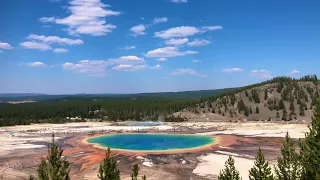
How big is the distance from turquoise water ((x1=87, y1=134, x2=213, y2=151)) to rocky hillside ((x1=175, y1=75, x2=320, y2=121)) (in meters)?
37.9

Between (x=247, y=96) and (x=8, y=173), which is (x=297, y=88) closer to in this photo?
(x=247, y=96)

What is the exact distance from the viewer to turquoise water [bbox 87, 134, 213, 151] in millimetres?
52125

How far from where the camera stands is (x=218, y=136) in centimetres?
6153

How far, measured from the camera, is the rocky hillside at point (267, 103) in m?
97.6

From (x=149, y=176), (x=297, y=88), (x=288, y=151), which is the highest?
(x=297, y=88)

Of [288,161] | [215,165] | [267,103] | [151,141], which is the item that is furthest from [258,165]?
[267,103]

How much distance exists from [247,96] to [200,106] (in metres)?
16.5

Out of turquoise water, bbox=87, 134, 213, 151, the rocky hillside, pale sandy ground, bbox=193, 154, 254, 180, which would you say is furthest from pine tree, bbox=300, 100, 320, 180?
the rocky hillside

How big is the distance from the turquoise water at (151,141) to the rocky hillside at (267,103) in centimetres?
3791

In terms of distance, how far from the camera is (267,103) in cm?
10481

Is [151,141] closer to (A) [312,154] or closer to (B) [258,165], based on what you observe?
(B) [258,165]

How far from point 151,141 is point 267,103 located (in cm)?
5851

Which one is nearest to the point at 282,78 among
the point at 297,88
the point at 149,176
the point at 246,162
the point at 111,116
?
the point at 297,88

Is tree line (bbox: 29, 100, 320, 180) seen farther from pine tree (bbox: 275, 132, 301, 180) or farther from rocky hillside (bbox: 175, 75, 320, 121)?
rocky hillside (bbox: 175, 75, 320, 121)
